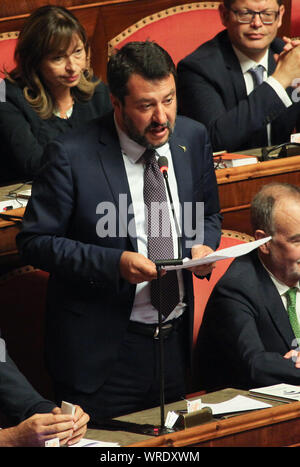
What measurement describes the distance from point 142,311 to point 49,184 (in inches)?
9.1

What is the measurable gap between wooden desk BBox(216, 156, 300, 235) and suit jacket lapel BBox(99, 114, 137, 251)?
15.6 inches

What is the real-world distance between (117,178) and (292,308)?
37cm

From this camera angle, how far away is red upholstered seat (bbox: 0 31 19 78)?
6.50ft

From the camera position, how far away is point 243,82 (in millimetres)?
1949

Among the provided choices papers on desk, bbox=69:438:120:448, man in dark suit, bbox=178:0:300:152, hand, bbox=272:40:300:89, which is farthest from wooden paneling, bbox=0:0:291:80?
papers on desk, bbox=69:438:120:448

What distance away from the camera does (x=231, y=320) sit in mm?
1442

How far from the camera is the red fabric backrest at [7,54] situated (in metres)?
1.98

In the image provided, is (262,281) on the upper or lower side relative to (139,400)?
upper

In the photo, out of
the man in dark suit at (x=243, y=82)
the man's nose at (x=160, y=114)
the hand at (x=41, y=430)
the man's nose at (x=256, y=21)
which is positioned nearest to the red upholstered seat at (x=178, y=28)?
the man in dark suit at (x=243, y=82)

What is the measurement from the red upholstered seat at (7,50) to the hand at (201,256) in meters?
0.88

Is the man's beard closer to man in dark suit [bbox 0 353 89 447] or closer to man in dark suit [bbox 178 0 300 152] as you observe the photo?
man in dark suit [bbox 0 353 89 447]

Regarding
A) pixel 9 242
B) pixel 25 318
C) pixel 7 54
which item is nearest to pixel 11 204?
pixel 9 242
